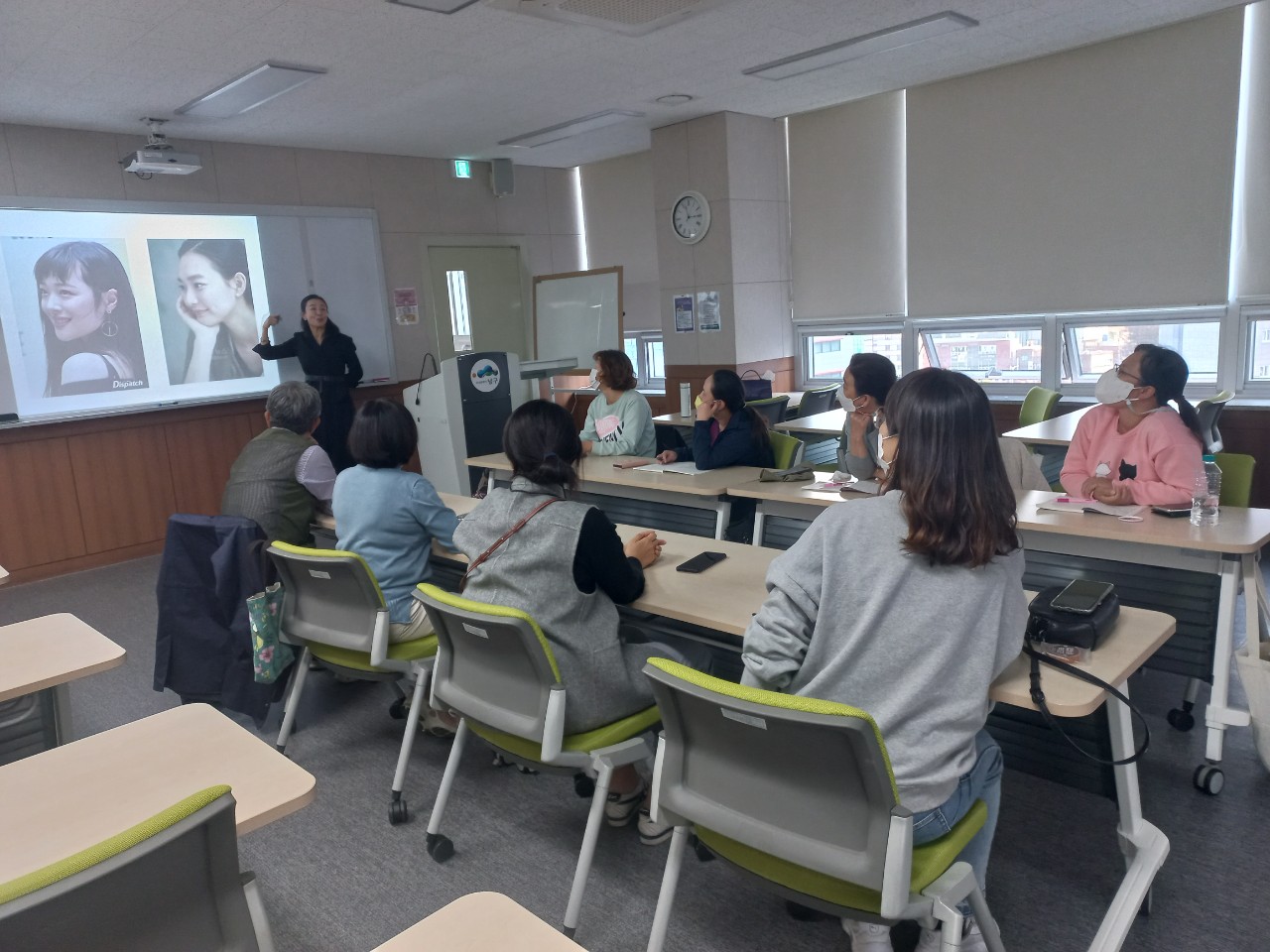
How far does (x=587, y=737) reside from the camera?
2.05 m

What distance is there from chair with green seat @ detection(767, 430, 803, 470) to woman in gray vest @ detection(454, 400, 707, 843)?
1.85m

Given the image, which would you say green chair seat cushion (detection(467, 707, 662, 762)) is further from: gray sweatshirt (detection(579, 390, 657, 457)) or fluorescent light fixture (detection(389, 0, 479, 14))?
fluorescent light fixture (detection(389, 0, 479, 14))

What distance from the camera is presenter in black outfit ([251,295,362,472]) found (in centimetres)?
632

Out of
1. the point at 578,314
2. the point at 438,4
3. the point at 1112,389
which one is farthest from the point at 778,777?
the point at 578,314

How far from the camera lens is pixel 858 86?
5.80m

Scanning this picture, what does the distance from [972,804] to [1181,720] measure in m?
1.67

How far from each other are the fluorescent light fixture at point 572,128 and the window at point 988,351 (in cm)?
265

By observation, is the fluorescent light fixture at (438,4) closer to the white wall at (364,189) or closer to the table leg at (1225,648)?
the white wall at (364,189)

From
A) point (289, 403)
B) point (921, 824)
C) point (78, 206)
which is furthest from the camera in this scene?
point (78, 206)

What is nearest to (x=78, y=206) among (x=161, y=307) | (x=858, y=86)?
(x=161, y=307)

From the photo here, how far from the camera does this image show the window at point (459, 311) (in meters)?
7.52

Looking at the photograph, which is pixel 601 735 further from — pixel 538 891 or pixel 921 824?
pixel 921 824

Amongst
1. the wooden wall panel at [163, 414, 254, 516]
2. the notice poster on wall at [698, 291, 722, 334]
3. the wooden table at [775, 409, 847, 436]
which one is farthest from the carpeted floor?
the notice poster on wall at [698, 291, 722, 334]

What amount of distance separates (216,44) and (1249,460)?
4680 mm
